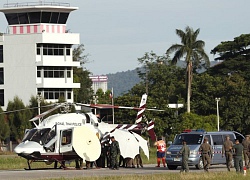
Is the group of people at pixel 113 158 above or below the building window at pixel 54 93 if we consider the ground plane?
below

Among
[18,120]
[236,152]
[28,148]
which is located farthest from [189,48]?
[236,152]

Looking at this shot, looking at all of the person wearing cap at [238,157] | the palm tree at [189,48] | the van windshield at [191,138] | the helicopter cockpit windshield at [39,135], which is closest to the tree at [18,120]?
the palm tree at [189,48]

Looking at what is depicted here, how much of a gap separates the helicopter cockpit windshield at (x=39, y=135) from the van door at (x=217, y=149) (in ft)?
26.8

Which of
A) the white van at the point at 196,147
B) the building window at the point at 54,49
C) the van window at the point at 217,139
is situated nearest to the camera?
the white van at the point at 196,147

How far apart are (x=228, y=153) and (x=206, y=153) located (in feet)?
3.33

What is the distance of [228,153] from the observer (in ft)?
127

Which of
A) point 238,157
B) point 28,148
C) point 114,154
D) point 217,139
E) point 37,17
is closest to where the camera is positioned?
point 238,157

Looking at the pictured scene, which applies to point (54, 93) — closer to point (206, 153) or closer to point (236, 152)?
point (206, 153)

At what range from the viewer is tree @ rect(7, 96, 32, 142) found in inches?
3575

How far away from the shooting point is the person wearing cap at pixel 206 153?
3853 cm

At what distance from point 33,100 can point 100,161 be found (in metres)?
51.5

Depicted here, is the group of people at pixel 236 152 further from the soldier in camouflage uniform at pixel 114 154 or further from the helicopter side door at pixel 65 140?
the helicopter side door at pixel 65 140

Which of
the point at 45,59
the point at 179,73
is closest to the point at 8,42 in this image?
the point at 45,59

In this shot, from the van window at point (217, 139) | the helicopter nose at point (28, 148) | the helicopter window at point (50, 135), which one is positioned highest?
the helicopter window at point (50, 135)
